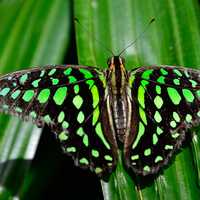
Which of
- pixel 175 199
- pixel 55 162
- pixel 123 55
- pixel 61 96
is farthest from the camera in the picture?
pixel 55 162

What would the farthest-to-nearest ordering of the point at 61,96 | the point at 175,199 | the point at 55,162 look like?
the point at 55,162, the point at 61,96, the point at 175,199

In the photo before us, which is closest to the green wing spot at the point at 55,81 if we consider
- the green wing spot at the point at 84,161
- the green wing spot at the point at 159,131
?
the green wing spot at the point at 84,161

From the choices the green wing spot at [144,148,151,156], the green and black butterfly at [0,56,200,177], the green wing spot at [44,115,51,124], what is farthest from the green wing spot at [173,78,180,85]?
the green wing spot at [44,115,51,124]

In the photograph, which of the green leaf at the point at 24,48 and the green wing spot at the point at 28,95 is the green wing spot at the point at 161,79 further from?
the green leaf at the point at 24,48

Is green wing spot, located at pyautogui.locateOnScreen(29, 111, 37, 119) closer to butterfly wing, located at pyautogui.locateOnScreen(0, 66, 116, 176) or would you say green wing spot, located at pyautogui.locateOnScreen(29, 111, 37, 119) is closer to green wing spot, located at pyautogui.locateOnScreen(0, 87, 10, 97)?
butterfly wing, located at pyautogui.locateOnScreen(0, 66, 116, 176)

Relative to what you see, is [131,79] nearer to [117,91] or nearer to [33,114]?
[117,91]

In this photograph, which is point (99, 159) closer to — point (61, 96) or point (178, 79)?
point (61, 96)

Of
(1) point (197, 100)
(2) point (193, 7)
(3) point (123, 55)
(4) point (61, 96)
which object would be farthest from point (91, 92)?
(2) point (193, 7)

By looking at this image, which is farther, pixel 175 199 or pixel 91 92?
pixel 91 92
